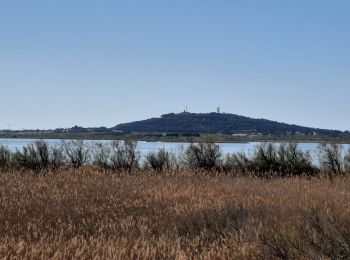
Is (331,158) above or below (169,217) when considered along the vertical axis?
above

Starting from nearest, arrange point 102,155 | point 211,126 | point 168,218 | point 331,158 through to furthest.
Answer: point 168,218 → point 331,158 → point 102,155 → point 211,126

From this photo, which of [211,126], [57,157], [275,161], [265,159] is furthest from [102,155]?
[211,126]

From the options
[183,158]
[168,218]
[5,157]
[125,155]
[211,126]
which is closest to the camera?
[168,218]

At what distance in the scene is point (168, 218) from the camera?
1430 centimetres

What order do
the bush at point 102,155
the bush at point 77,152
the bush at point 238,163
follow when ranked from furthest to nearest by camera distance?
the bush at point 77,152, the bush at point 102,155, the bush at point 238,163

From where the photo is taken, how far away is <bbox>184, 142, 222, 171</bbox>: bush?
34250 mm

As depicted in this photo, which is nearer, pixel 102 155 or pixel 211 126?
pixel 102 155

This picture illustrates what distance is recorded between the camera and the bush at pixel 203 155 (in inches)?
1348

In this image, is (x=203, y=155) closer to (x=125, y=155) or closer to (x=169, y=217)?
(x=125, y=155)

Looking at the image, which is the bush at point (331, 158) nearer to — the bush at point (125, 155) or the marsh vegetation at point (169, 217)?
the marsh vegetation at point (169, 217)

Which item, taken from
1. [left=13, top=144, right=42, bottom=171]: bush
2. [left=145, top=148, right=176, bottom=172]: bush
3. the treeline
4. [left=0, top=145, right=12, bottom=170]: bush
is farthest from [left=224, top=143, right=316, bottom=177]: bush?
[left=0, top=145, right=12, bottom=170]: bush

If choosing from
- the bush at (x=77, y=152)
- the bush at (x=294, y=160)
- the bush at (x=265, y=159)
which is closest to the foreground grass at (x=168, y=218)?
the bush at (x=294, y=160)

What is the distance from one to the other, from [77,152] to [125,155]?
11.1 ft

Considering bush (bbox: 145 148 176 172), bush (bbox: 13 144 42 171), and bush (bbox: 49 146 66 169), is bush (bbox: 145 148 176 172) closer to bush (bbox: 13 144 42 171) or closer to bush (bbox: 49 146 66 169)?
bush (bbox: 49 146 66 169)
